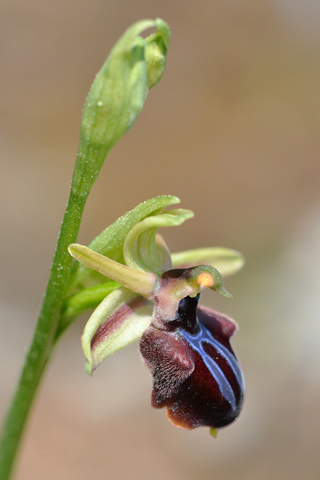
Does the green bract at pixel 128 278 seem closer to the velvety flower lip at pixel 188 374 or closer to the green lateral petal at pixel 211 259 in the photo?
the velvety flower lip at pixel 188 374

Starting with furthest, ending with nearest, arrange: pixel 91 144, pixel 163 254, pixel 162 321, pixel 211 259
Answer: pixel 211 259
pixel 163 254
pixel 162 321
pixel 91 144

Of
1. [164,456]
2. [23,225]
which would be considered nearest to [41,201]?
[23,225]

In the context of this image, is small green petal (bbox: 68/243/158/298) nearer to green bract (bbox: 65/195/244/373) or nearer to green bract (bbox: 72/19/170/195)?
green bract (bbox: 65/195/244/373)

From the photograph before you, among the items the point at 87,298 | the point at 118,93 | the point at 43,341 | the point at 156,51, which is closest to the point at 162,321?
the point at 87,298

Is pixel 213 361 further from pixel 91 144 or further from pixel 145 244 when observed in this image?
pixel 91 144

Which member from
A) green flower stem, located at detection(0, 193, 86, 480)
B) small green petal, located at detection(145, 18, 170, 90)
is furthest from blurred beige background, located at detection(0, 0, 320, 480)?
small green petal, located at detection(145, 18, 170, 90)

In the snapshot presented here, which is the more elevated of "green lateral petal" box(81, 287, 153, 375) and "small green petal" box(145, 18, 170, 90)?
"small green petal" box(145, 18, 170, 90)
